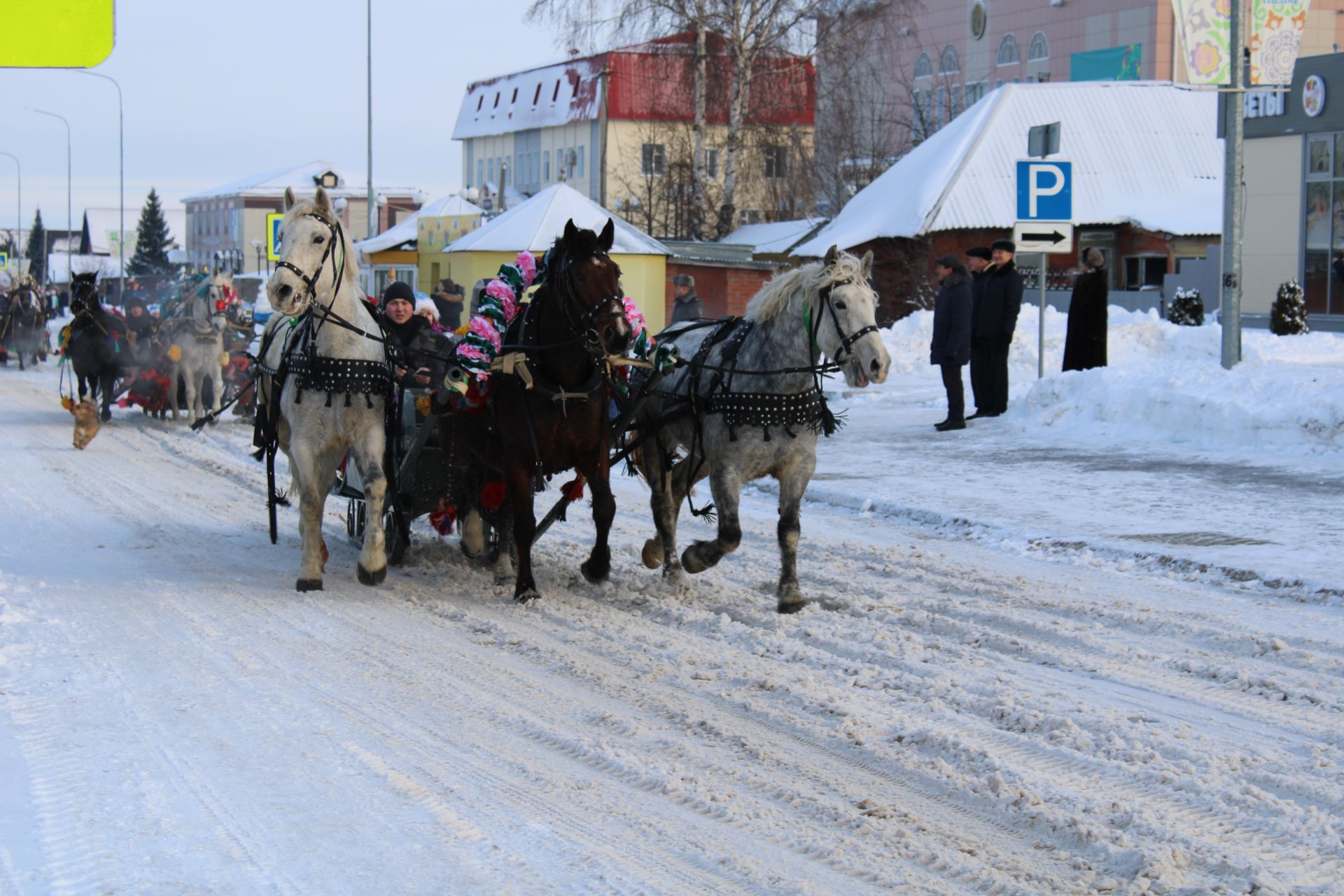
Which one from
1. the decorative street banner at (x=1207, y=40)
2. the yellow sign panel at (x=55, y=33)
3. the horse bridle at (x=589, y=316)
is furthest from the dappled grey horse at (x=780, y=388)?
the decorative street banner at (x=1207, y=40)

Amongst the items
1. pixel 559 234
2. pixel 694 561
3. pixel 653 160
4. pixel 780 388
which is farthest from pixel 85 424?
pixel 653 160

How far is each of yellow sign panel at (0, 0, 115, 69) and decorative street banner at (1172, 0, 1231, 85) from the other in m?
12.9

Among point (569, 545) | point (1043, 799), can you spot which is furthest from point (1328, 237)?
point (1043, 799)

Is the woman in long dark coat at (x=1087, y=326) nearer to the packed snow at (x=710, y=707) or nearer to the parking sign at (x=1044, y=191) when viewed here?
the parking sign at (x=1044, y=191)

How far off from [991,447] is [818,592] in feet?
22.7

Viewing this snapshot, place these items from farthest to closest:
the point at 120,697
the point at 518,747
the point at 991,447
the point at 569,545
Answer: the point at 991,447, the point at 569,545, the point at 120,697, the point at 518,747

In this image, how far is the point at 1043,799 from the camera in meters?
5.04

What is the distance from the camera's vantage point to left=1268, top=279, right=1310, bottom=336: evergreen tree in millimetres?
25719

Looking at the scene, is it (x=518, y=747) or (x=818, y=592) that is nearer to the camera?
(x=518, y=747)

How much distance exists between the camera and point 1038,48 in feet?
189

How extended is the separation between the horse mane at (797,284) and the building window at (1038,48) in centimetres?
5231

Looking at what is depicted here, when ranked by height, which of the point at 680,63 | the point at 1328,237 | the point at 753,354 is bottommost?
the point at 753,354

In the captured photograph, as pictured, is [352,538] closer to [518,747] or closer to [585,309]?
[585,309]

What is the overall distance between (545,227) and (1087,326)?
17.1 meters
